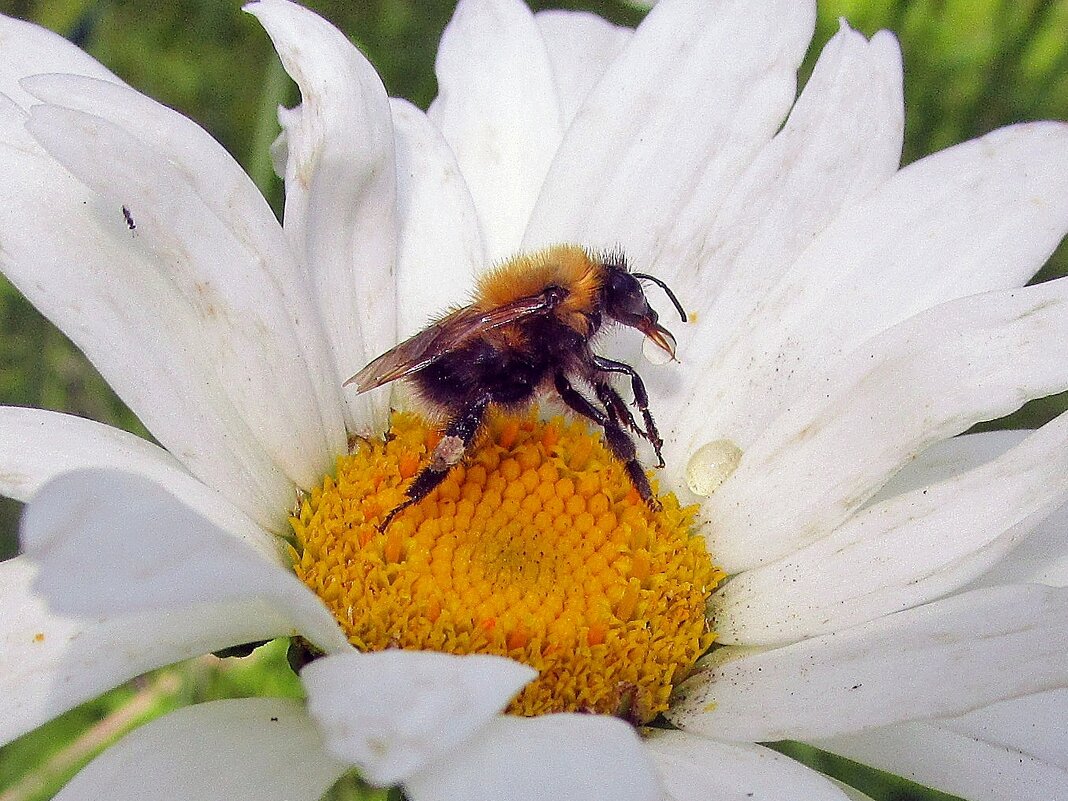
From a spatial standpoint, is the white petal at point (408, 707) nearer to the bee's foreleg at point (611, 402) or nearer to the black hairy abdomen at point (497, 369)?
the black hairy abdomen at point (497, 369)

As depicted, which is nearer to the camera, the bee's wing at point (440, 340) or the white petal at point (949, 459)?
the bee's wing at point (440, 340)

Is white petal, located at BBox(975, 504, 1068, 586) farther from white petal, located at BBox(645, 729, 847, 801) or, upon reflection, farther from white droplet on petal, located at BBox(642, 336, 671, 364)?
white droplet on petal, located at BBox(642, 336, 671, 364)

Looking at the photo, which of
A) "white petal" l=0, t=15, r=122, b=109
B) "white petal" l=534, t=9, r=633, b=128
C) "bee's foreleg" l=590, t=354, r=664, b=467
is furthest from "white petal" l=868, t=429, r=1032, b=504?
"white petal" l=0, t=15, r=122, b=109

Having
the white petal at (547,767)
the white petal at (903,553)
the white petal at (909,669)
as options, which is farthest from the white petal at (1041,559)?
the white petal at (547,767)

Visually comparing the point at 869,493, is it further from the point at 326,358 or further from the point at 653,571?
the point at 326,358

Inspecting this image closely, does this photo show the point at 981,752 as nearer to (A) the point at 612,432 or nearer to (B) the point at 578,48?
(A) the point at 612,432

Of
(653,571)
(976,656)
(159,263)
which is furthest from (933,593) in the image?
(159,263)
